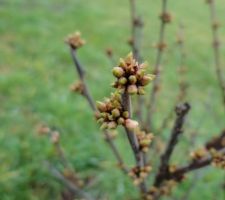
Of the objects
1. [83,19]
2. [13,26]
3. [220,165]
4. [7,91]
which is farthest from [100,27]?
[220,165]

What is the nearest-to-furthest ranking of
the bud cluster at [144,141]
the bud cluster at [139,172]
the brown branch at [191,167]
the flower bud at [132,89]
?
1. the flower bud at [132,89]
2. the bud cluster at [144,141]
3. the bud cluster at [139,172]
4. the brown branch at [191,167]

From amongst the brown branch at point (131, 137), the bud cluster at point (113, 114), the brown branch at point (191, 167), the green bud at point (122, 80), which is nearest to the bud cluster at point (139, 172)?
the brown branch at point (131, 137)

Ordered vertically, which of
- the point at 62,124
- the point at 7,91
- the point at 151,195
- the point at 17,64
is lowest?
the point at 151,195

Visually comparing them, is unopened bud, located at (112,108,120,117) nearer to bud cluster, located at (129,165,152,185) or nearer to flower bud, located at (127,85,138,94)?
flower bud, located at (127,85,138,94)

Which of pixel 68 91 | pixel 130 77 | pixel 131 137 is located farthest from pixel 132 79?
pixel 68 91

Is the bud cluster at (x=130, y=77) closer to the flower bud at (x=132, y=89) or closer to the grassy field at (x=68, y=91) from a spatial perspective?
the flower bud at (x=132, y=89)

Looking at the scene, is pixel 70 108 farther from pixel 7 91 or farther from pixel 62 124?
pixel 7 91
